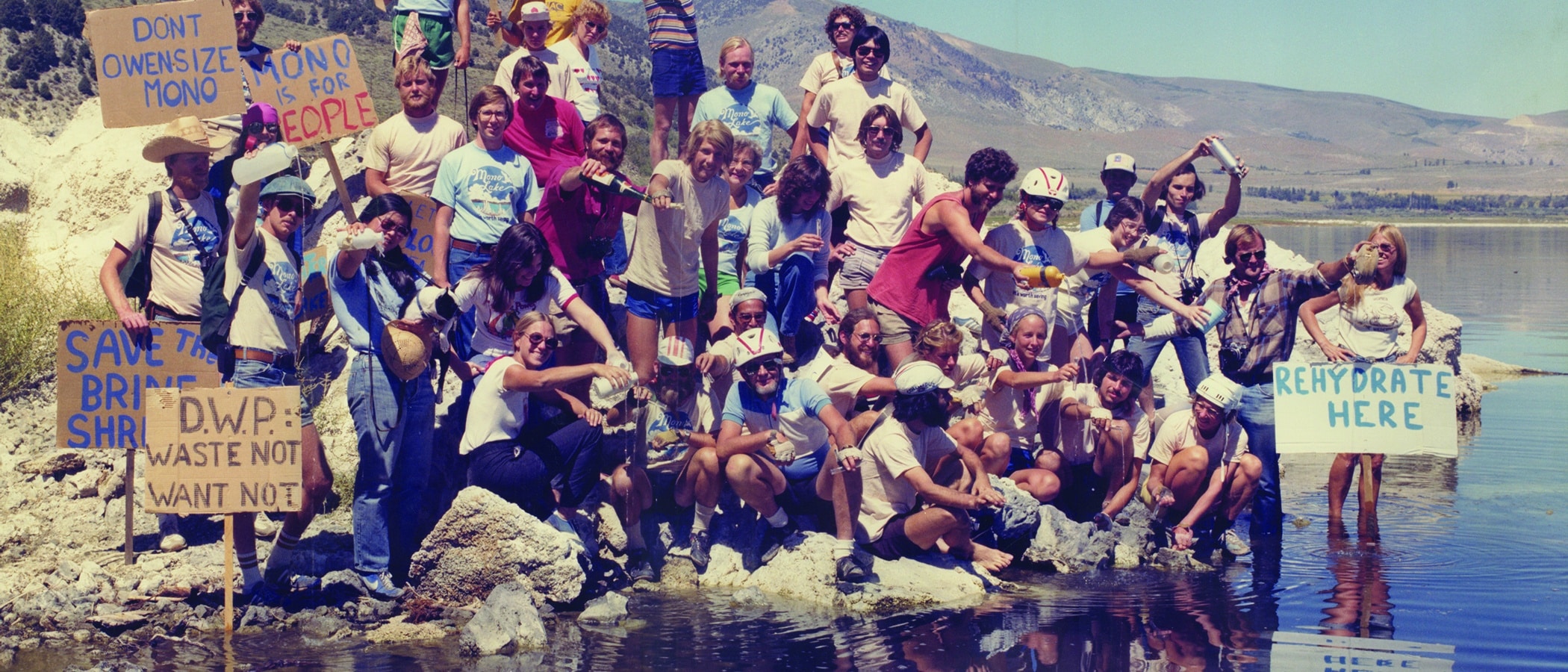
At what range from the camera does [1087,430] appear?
934 centimetres

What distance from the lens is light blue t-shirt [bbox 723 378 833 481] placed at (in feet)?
27.2

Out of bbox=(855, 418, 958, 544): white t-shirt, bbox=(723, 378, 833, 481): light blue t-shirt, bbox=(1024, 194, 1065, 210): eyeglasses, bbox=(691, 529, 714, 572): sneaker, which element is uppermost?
bbox=(1024, 194, 1065, 210): eyeglasses

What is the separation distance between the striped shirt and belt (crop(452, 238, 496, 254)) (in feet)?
9.23

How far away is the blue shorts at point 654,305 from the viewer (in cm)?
877

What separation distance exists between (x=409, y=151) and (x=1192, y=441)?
17.6 feet

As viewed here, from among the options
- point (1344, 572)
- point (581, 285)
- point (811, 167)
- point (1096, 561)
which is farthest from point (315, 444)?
point (1344, 572)

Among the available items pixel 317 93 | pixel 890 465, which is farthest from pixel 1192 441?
pixel 317 93

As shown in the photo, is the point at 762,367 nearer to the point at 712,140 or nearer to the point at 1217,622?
the point at 712,140

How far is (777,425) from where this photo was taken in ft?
27.7

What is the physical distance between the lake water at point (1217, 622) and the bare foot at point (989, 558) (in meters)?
0.18

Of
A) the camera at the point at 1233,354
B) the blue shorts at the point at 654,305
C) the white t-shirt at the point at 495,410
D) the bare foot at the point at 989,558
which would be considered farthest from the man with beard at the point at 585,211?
the camera at the point at 1233,354

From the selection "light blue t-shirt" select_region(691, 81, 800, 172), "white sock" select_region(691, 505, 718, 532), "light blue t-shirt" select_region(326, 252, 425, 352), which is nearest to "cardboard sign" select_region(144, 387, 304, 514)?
"light blue t-shirt" select_region(326, 252, 425, 352)

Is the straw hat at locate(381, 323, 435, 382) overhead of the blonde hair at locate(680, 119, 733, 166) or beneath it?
beneath

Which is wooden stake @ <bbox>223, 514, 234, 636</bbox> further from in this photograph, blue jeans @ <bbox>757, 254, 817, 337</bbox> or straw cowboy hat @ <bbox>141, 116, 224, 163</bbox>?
blue jeans @ <bbox>757, 254, 817, 337</bbox>
